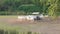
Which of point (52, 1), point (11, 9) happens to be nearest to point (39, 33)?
point (52, 1)

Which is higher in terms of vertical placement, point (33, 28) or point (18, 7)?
point (33, 28)

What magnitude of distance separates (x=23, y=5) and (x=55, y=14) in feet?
131

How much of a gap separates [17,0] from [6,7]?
3422mm

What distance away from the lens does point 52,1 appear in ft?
42.3

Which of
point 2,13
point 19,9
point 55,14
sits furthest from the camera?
point 19,9

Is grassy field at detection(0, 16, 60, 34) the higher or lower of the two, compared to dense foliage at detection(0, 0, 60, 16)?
higher

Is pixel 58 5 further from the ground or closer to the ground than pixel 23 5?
further from the ground

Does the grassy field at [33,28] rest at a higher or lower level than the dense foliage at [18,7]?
higher

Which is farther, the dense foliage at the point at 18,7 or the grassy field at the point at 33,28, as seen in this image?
the dense foliage at the point at 18,7

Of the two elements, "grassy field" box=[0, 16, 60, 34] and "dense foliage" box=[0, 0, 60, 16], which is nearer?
"grassy field" box=[0, 16, 60, 34]

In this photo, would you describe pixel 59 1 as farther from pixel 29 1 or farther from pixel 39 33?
pixel 29 1

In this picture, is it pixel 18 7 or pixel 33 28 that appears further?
pixel 18 7

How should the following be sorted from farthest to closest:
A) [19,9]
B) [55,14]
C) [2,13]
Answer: [19,9], [2,13], [55,14]

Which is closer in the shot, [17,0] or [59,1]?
[59,1]
